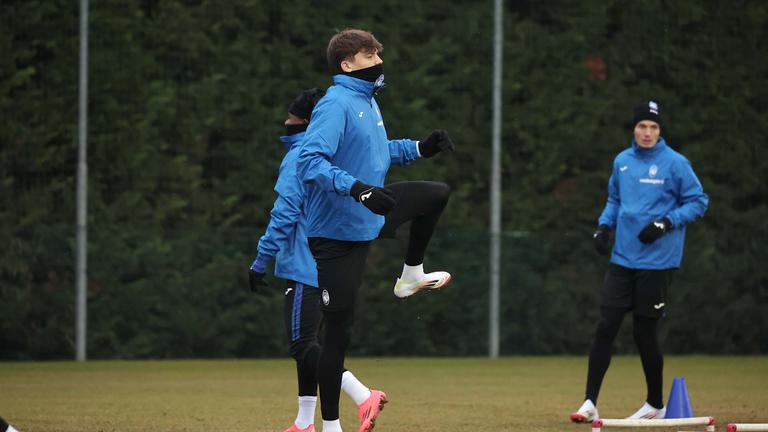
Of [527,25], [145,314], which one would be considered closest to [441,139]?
[145,314]

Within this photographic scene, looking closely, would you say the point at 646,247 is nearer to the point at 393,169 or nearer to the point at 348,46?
the point at 348,46

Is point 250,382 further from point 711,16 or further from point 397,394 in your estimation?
point 711,16

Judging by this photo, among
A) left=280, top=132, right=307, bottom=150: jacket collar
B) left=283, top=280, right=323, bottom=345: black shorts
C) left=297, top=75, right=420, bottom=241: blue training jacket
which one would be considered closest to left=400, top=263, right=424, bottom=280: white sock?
left=297, top=75, right=420, bottom=241: blue training jacket

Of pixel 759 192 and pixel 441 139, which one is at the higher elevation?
pixel 441 139

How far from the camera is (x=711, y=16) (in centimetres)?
1658

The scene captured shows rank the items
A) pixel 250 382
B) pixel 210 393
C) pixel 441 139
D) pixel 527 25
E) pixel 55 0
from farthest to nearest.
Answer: pixel 527 25 < pixel 55 0 < pixel 250 382 < pixel 210 393 < pixel 441 139

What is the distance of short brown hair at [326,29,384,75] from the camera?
7094mm

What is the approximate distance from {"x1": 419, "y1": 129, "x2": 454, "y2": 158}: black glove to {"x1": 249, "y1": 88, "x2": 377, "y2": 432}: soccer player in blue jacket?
855 millimetres

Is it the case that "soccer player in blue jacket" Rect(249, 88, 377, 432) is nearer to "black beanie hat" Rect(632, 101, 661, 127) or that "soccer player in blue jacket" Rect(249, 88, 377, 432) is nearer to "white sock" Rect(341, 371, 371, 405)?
"white sock" Rect(341, 371, 371, 405)

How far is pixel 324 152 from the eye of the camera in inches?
269

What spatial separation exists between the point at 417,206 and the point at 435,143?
37 centimetres

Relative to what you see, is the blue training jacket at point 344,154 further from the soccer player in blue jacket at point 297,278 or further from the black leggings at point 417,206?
the soccer player in blue jacket at point 297,278

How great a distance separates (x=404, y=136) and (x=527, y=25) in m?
2.12

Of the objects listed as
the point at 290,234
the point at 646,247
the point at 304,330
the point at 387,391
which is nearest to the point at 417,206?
the point at 290,234
